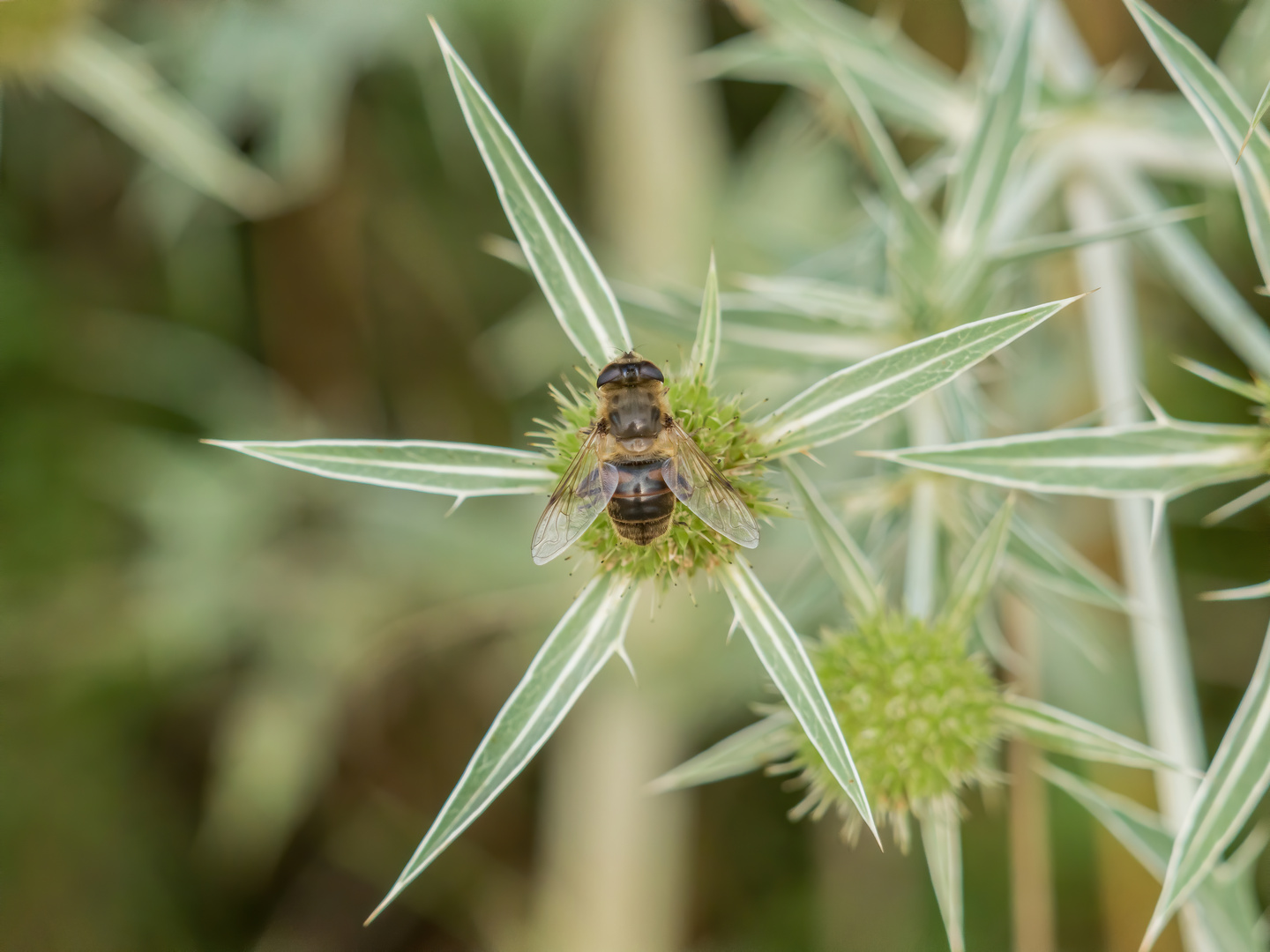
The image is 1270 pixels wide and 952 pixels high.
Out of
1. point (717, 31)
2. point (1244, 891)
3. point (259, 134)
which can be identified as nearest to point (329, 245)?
point (259, 134)

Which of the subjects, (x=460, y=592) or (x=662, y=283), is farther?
(x=460, y=592)

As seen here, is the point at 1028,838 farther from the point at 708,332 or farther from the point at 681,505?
the point at 708,332

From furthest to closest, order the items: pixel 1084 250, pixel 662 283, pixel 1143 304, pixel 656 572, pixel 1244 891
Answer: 1. pixel 1143 304
2. pixel 1084 250
3. pixel 662 283
4. pixel 1244 891
5. pixel 656 572

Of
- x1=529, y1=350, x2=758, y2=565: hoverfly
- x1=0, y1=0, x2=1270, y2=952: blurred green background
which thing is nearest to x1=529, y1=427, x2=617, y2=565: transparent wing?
x1=529, y1=350, x2=758, y2=565: hoverfly

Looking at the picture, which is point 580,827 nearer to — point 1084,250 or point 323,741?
point 323,741

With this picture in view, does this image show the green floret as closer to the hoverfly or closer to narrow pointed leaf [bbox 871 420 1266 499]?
the hoverfly

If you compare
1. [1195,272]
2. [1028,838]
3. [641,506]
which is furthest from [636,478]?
[1028,838]
